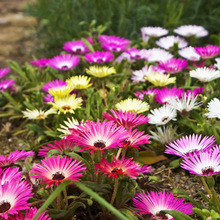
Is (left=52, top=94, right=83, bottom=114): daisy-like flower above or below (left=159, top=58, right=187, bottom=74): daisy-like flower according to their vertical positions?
below

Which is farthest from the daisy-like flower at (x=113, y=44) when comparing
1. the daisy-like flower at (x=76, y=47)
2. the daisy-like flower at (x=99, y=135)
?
the daisy-like flower at (x=99, y=135)

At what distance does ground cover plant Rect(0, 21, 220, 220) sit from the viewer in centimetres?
117

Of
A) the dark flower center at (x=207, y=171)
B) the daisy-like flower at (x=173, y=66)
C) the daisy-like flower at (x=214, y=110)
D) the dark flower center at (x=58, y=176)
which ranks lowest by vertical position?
the dark flower center at (x=58, y=176)

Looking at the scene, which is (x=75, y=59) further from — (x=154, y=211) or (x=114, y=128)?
(x=154, y=211)

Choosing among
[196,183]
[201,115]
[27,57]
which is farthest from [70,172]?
[27,57]

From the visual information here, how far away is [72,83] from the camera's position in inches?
70.4

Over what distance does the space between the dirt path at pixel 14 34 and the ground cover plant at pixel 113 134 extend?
1.14 meters

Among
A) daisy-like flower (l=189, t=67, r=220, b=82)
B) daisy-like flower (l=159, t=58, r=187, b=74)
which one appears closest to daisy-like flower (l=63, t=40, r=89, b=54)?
daisy-like flower (l=159, t=58, r=187, b=74)

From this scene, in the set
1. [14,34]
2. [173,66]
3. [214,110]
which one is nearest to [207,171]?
[214,110]

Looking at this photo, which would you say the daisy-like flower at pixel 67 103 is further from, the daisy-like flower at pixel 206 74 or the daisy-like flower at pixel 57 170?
the daisy-like flower at pixel 206 74

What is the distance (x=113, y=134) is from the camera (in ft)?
4.08

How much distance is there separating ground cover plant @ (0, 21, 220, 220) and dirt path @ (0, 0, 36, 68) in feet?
3.74

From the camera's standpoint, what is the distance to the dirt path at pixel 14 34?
3.54 metres

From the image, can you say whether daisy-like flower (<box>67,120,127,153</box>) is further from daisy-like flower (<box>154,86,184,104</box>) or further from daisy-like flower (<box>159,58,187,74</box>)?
daisy-like flower (<box>159,58,187,74</box>)
